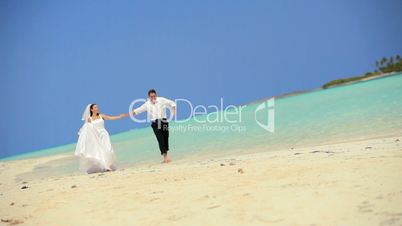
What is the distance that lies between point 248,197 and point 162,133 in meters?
6.61

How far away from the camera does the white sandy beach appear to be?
12.2 feet

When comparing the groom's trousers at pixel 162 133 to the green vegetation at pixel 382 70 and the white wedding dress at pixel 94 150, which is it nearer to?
the white wedding dress at pixel 94 150

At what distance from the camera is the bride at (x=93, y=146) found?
1026cm

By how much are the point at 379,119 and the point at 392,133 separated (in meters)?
3.07

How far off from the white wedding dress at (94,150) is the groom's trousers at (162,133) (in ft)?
3.94

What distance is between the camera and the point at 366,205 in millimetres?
3678

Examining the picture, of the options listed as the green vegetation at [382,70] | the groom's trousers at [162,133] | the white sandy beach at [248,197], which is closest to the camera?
the white sandy beach at [248,197]

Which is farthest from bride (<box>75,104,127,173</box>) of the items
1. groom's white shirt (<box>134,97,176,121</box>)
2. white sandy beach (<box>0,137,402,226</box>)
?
white sandy beach (<box>0,137,402,226</box>)

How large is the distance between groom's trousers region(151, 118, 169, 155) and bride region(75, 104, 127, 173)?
3.94 feet

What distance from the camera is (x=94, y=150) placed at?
1031 centimetres

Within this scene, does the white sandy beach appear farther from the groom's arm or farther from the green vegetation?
the green vegetation

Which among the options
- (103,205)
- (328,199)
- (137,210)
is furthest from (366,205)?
(103,205)

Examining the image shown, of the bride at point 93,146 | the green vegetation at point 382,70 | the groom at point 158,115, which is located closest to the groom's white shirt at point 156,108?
the groom at point 158,115

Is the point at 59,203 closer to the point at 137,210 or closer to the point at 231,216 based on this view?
the point at 137,210
